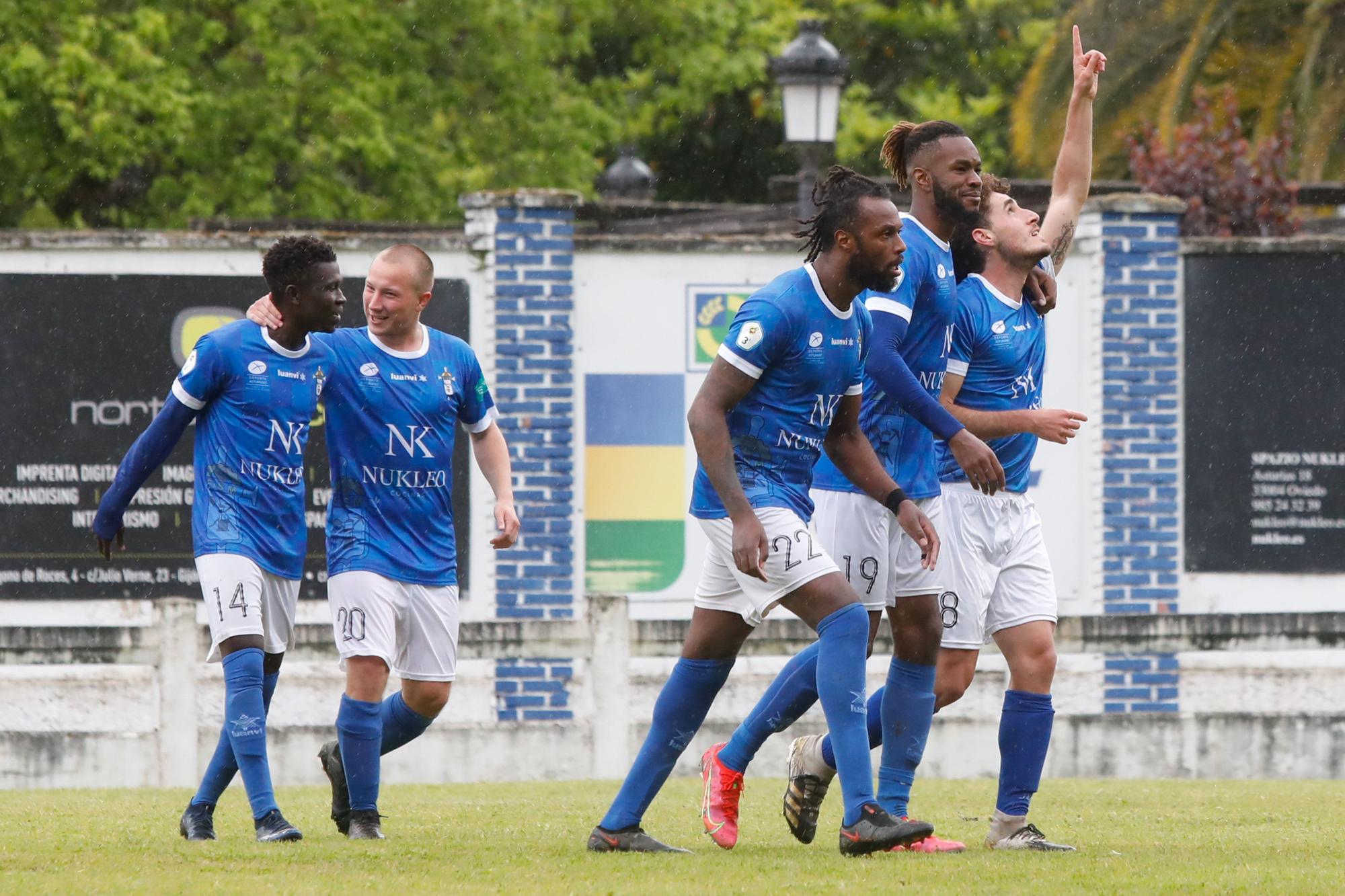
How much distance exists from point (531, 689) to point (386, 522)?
7.40 m

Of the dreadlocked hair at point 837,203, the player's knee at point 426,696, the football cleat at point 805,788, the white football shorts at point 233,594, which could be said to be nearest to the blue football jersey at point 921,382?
the dreadlocked hair at point 837,203

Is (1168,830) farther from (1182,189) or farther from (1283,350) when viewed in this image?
(1182,189)

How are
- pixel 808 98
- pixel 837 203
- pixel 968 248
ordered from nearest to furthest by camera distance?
pixel 837 203
pixel 968 248
pixel 808 98

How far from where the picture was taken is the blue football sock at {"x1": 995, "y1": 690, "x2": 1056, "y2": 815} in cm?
693

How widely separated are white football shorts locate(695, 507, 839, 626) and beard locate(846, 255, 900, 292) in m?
0.77

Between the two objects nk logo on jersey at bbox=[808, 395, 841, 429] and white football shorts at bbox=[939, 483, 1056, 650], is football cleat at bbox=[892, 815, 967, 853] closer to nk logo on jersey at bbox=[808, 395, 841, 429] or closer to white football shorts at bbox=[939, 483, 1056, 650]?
white football shorts at bbox=[939, 483, 1056, 650]

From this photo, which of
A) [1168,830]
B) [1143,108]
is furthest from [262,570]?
[1143,108]

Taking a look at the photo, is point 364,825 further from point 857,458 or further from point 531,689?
point 531,689

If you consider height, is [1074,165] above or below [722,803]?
above

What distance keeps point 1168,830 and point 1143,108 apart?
17.8m

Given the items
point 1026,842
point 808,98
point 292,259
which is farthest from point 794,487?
point 808,98

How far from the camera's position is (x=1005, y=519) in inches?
281

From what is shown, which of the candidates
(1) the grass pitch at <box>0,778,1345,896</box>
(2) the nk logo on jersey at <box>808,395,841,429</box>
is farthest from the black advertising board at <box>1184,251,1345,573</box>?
(2) the nk logo on jersey at <box>808,395,841,429</box>

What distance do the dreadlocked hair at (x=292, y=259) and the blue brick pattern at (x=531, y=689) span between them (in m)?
7.45
